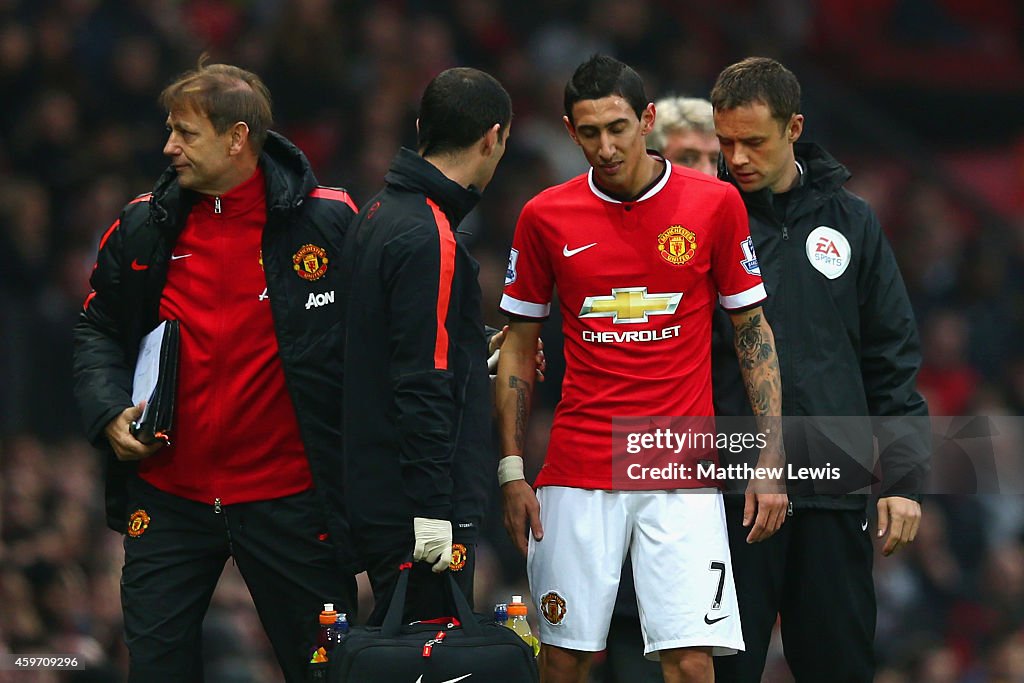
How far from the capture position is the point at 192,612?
4.69m

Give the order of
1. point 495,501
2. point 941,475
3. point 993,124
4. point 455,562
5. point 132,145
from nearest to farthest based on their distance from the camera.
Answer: point 455,562 → point 941,475 → point 495,501 → point 132,145 → point 993,124

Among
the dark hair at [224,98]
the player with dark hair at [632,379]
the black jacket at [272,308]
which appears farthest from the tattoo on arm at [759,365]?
the dark hair at [224,98]

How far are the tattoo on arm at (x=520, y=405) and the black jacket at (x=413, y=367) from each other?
0.24 m

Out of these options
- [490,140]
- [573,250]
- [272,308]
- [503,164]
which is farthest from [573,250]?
[503,164]

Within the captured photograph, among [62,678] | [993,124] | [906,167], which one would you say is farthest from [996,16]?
[62,678]

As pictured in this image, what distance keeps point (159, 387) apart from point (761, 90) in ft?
6.35

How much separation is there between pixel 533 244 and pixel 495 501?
2352 millimetres

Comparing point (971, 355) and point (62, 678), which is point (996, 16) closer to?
point (971, 355)

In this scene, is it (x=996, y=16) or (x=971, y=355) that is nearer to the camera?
(x=971, y=355)

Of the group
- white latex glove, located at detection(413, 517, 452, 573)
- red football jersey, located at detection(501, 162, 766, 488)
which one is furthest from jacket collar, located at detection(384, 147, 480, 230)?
white latex glove, located at detection(413, 517, 452, 573)

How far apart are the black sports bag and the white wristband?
20.6 inches

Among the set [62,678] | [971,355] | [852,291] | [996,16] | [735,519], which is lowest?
[62,678]

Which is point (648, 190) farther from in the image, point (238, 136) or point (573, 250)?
point (238, 136)

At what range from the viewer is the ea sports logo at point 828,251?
4863 mm
